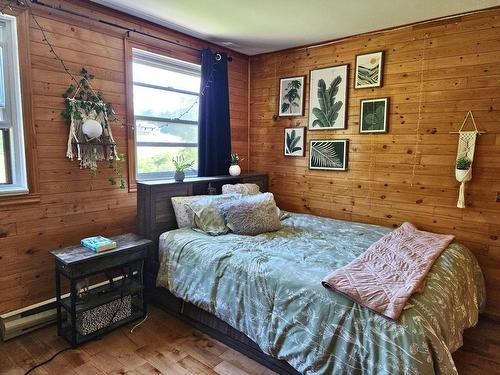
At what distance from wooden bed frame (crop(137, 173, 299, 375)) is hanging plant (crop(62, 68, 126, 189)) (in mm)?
404

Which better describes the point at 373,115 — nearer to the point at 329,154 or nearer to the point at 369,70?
the point at 369,70

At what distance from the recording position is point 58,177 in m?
2.53

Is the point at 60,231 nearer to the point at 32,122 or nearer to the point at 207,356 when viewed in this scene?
the point at 32,122

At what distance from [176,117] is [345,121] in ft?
5.69

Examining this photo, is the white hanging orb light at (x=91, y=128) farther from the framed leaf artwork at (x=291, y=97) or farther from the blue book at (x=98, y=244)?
the framed leaf artwork at (x=291, y=97)

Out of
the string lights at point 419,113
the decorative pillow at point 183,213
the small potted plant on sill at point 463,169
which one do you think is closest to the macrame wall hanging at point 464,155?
the small potted plant on sill at point 463,169

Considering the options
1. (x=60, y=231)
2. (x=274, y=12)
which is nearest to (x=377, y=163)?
(x=274, y=12)

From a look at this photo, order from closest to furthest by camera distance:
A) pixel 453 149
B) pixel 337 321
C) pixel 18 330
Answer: pixel 337 321
pixel 18 330
pixel 453 149

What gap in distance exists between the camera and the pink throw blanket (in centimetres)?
159

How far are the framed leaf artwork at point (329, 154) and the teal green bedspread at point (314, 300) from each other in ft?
2.80

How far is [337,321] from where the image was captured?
1660 millimetres

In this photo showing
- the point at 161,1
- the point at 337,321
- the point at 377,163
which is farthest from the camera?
the point at 377,163

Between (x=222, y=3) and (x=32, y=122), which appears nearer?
(x=32, y=122)

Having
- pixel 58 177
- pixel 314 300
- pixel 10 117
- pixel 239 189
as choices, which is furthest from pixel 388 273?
pixel 10 117
